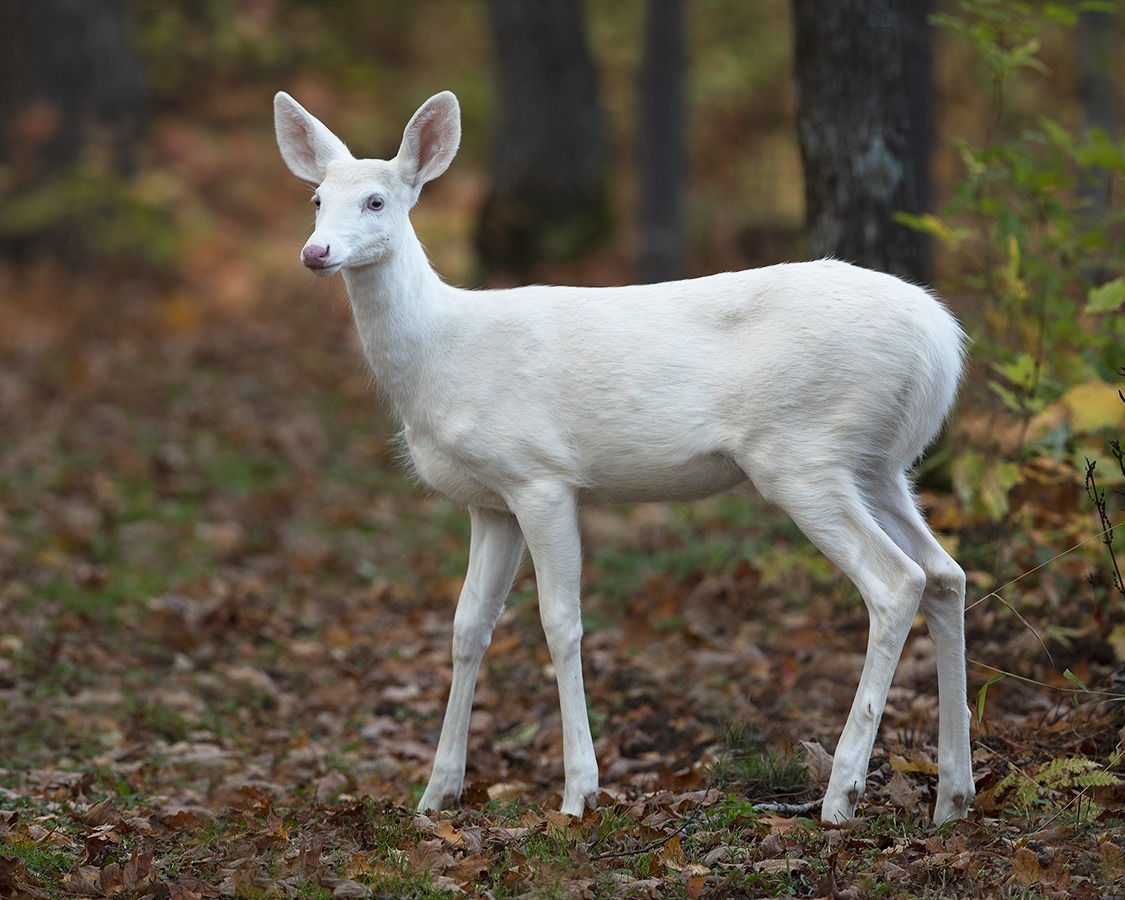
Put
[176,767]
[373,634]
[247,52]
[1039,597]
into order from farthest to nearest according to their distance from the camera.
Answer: [247,52]
[373,634]
[1039,597]
[176,767]

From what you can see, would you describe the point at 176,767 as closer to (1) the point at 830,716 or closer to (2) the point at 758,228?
(1) the point at 830,716

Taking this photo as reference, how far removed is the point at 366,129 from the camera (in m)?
22.0

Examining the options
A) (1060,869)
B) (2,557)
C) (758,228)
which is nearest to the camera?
(1060,869)

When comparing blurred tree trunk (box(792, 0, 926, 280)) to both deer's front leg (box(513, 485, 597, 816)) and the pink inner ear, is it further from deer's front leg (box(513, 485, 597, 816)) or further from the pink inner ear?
deer's front leg (box(513, 485, 597, 816))

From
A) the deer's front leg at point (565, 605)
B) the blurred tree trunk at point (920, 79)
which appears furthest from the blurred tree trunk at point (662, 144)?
the deer's front leg at point (565, 605)

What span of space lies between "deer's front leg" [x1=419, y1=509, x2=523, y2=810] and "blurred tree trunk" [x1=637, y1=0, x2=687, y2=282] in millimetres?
9048

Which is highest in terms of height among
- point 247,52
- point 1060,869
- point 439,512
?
point 247,52

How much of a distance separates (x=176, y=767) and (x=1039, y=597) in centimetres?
411

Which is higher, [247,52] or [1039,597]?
[247,52]

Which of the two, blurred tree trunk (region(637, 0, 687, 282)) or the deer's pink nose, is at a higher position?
the deer's pink nose

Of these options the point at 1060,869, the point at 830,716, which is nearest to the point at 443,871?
the point at 1060,869

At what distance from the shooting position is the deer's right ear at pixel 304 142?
5.30 meters

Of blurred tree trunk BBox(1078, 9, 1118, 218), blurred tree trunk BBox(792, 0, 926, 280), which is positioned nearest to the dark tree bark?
blurred tree trunk BBox(1078, 9, 1118, 218)

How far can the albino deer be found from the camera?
4.76 meters
